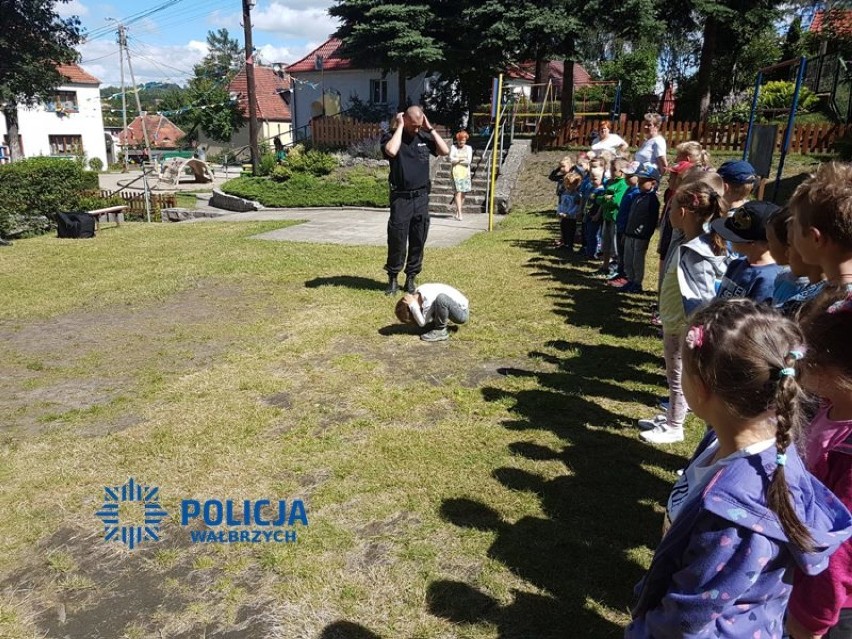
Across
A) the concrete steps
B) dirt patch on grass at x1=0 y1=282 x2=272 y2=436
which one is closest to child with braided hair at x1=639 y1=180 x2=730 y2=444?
dirt patch on grass at x1=0 y1=282 x2=272 y2=436

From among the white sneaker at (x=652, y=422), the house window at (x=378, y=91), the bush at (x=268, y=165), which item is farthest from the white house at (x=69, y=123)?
the white sneaker at (x=652, y=422)

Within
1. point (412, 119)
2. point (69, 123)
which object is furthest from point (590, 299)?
point (69, 123)

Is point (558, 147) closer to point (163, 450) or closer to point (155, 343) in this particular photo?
point (155, 343)

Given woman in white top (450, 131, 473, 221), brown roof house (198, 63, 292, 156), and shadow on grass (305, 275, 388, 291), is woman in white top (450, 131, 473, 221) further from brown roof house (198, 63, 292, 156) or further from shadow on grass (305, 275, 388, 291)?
→ brown roof house (198, 63, 292, 156)

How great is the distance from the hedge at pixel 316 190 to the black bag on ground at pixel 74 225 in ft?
17.8

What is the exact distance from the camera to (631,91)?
28.7 meters

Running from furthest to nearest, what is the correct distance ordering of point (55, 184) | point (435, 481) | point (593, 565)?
point (55, 184) < point (435, 481) < point (593, 565)

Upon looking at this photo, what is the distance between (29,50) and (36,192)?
19038 mm

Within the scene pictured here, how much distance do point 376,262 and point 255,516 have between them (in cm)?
635

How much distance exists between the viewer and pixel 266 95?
55344 mm

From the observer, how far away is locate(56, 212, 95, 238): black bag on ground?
41.9 ft

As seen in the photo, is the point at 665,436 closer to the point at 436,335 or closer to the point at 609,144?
the point at 436,335

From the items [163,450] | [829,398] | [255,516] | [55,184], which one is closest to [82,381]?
[163,450]

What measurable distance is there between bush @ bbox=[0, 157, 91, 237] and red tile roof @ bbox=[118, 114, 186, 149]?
1996 inches
